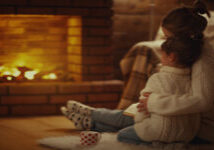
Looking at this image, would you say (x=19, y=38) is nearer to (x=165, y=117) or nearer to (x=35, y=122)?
(x=35, y=122)

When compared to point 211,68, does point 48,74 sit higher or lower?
lower

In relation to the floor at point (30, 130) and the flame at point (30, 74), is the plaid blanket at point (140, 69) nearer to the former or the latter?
the floor at point (30, 130)

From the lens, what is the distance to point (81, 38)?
261cm

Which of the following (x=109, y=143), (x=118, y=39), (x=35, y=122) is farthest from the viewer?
(x=118, y=39)

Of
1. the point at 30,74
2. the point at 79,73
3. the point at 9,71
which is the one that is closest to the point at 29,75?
the point at 30,74

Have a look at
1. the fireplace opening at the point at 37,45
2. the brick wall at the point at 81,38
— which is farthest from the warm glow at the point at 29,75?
the brick wall at the point at 81,38

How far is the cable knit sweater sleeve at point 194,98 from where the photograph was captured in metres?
1.53

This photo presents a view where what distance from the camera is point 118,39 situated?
329 centimetres

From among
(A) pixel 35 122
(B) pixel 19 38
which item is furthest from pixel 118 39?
(A) pixel 35 122

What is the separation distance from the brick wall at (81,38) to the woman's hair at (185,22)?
1.03 m

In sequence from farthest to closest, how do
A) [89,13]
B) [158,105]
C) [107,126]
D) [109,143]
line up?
1. [89,13]
2. [107,126]
3. [109,143]
4. [158,105]

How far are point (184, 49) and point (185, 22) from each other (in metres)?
0.13

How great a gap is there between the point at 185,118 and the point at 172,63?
26cm

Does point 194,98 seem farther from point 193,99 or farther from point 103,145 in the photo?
point 103,145
